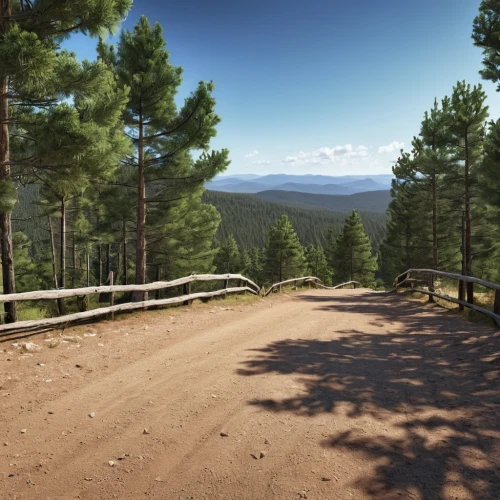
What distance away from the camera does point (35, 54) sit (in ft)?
20.7

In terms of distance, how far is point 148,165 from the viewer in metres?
14.1

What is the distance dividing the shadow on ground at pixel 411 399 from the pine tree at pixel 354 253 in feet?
106

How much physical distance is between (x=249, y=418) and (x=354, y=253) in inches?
1520

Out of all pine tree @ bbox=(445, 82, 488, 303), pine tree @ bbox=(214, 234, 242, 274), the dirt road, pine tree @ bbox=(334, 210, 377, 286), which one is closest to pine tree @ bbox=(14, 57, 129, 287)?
the dirt road

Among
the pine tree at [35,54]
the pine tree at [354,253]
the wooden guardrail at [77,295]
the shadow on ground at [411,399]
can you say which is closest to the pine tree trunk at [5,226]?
the pine tree at [35,54]

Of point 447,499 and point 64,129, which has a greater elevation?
point 64,129

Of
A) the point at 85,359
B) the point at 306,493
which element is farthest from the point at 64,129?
the point at 306,493

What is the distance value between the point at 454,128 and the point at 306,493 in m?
22.3

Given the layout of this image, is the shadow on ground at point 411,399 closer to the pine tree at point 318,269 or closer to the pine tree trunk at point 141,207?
the pine tree trunk at point 141,207

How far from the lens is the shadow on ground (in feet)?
10.0

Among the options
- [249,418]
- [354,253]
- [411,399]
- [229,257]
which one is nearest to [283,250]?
[354,253]

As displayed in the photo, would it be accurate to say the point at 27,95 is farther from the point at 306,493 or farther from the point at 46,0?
the point at 306,493

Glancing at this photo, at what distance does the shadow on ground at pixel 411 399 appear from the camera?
120 inches

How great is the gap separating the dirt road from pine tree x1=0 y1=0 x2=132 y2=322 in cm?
354
